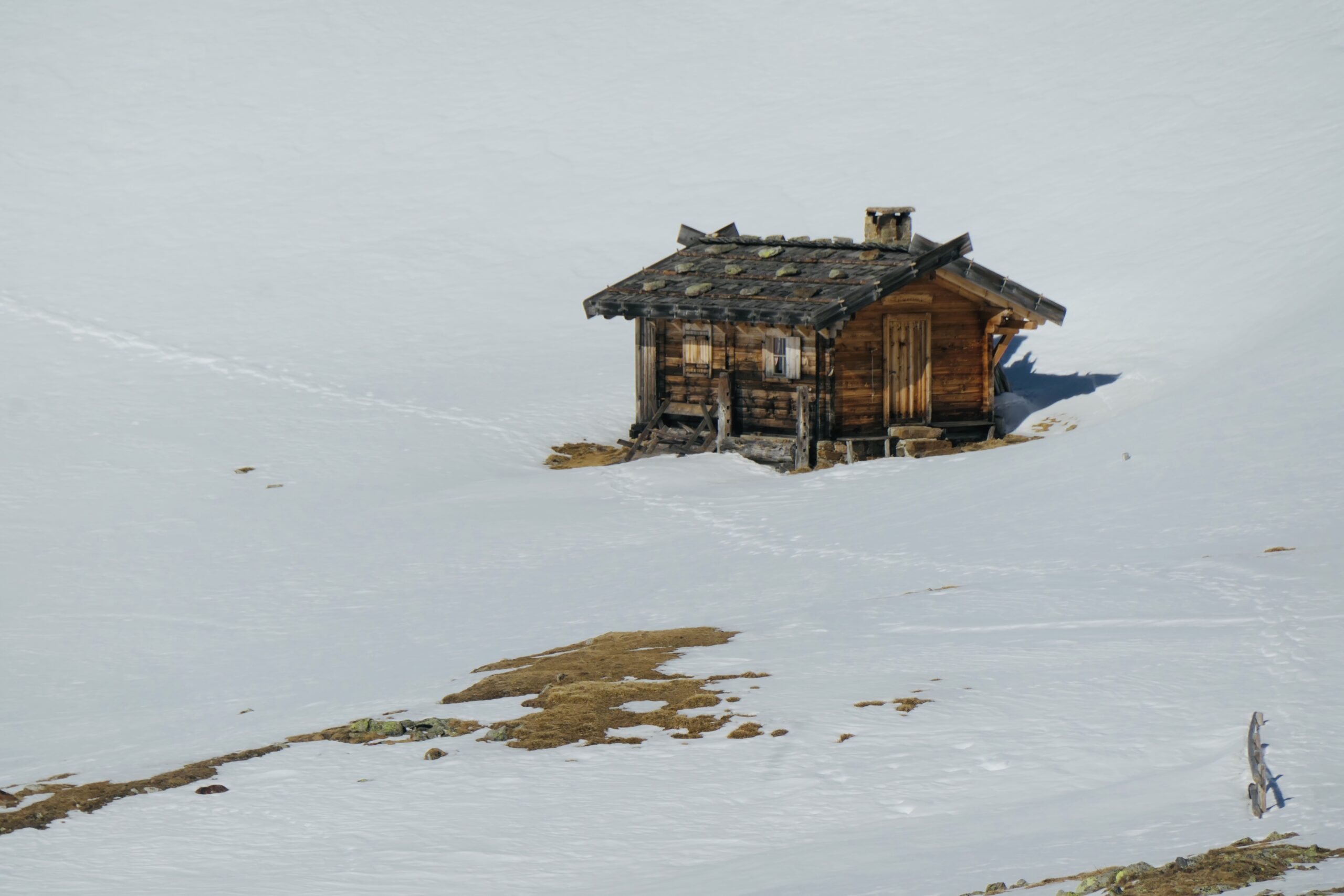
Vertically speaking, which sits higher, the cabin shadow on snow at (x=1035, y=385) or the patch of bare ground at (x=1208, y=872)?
the cabin shadow on snow at (x=1035, y=385)

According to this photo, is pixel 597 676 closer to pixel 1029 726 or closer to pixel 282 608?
pixel 1029 726

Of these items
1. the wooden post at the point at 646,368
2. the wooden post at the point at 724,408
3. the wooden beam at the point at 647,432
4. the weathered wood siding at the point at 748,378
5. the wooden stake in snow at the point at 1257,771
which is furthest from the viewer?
the wooden post at the point at 646,368

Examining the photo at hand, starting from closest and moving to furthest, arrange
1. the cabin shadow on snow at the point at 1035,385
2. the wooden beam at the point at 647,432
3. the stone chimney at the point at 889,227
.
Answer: the wooden beam at the point at 647,432
the stone chimney at the point at 889,227
the cabin shadow on snow at the point at 1035,385

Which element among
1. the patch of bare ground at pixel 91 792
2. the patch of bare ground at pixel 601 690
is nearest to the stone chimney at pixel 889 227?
the patch of bare ground at pixel 601 690

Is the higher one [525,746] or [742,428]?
[742,428]

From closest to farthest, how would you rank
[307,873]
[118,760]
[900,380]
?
[307,873] < [118,760] < [900,380]

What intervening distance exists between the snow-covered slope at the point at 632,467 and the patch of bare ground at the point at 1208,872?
0.54 metres

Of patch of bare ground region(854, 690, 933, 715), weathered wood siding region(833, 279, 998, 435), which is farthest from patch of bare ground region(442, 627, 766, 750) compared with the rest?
weathered wood siding region(833, 279, 998, 435)

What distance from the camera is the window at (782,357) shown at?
2842 centimetres

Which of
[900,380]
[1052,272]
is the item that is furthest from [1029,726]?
[1052,272]

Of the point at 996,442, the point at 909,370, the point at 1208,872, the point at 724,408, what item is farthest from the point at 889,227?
the point at 1208,872

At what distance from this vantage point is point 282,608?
68.1ft

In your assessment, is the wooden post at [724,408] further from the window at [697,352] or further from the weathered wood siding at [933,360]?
the weathered wood siding at [933,360]

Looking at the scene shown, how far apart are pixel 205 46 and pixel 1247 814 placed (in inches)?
2865
